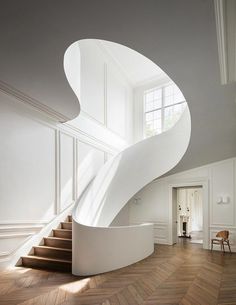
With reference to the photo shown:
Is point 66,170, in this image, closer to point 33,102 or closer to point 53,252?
point 33,102

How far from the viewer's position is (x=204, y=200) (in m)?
8.20

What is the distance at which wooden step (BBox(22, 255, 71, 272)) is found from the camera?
4.89 m

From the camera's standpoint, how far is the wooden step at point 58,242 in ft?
17.8

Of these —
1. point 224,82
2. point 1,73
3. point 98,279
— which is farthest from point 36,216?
point 224,82

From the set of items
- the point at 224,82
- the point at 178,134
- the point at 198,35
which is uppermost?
the point at 198,35

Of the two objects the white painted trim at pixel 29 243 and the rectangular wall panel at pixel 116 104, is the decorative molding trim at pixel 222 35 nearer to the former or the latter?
the white painted trim at pixel 29 243

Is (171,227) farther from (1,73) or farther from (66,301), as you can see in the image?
(1,73)

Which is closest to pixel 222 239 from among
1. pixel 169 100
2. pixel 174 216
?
pixel 174 216

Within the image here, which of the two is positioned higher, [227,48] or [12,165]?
[227,48]

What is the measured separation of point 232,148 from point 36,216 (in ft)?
17.1

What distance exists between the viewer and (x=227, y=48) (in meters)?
3.39

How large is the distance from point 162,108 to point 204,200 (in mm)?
3692

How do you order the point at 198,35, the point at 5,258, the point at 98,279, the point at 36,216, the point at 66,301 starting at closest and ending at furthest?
1. the point at 198,35
2. the point at 66,301
3. the point at 98,279
4. the point at 5,258
5. the point at 36,216

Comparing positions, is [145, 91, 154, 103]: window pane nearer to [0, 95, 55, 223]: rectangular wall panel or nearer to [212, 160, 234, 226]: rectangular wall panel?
[212, 160, 234, 226]: rectangular wall panel
